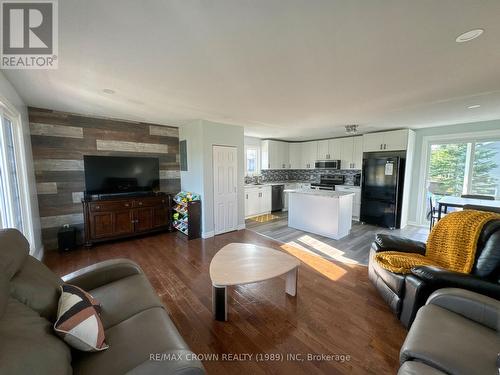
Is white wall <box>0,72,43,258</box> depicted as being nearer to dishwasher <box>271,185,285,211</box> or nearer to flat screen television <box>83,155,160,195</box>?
flat screen television <box>83,155,160,195</box>

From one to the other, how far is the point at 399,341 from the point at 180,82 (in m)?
3.18

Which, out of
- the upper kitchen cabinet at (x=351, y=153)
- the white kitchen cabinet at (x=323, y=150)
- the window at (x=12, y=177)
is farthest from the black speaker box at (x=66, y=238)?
the upper kitchen cabinet at (x=351, y=153)

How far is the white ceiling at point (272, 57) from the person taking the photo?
4.00 ft

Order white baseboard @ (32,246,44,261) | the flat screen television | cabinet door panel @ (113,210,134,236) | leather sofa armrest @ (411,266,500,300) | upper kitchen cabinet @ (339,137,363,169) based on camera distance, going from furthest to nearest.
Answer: upper kitchen cabinet @ (339,137,363,169)
cabinet door panel @ (113,210,134,236)
the flat screen television
white baseboard @ (32,246,44,261)
leather sofa armrest @ (411,266,500,300)

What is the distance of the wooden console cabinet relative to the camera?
3.56 m

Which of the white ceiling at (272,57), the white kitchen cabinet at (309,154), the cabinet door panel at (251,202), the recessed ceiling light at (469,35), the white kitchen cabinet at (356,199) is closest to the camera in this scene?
the white ceiling at (272,57)

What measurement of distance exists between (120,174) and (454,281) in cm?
481

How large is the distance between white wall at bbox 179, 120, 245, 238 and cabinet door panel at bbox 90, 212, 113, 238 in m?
1.58

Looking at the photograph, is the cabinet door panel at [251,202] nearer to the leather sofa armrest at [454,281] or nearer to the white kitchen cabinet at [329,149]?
the white kitchen cabinet at [329,149]

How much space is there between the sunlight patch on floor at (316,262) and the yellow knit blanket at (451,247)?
27.8 inches

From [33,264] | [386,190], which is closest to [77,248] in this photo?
[33,264]

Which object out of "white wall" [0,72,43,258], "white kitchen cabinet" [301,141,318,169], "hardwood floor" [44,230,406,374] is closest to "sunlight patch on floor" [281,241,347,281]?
"hardwood floor" [44,230,406,374]

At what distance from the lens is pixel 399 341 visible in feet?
5.58
